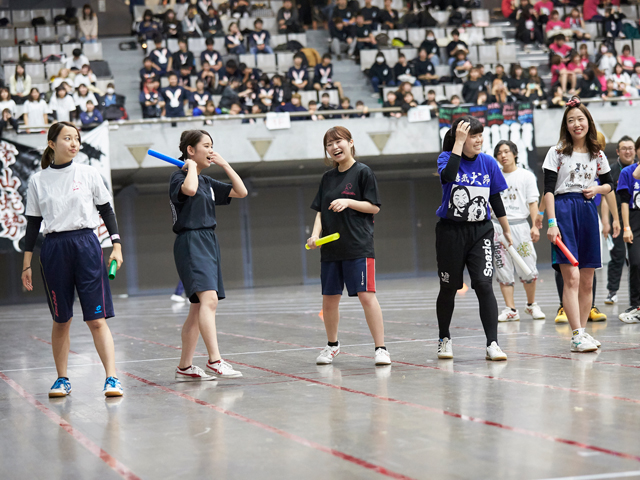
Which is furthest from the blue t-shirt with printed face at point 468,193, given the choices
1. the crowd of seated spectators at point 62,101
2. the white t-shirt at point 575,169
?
the crowd of seated spectators at point 62,101

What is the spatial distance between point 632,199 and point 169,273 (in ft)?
44.1

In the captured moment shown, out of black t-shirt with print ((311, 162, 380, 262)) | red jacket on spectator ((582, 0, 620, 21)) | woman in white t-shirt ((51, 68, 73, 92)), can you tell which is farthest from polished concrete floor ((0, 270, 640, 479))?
red jacket on spectator ((582, 0, 620, 21))

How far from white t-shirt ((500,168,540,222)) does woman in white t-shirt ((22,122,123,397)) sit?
15.5ft

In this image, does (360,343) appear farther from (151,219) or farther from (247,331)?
(151,219)

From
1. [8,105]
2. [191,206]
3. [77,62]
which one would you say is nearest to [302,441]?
[191,206]

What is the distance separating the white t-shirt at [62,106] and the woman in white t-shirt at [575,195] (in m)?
12.3

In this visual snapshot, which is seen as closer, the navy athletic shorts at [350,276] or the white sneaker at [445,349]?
the navy athletic shorts at [350,276]

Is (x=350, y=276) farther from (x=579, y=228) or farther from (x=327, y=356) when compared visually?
(x=579, y=228)

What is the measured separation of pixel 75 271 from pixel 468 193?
8.86 ft

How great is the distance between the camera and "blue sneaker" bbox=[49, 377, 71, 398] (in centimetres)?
485

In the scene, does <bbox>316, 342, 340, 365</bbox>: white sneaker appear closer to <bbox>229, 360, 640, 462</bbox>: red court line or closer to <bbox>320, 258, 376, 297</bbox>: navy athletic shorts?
<bbox>320, 258, 376, 297</bbox>: navy athletic shorts

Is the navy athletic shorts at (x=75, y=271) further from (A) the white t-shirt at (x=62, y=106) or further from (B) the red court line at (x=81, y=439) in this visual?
(A) the white t-shirt at (x=62, y=106)

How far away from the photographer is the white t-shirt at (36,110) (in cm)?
1561

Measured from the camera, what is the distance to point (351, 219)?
5.49 m
